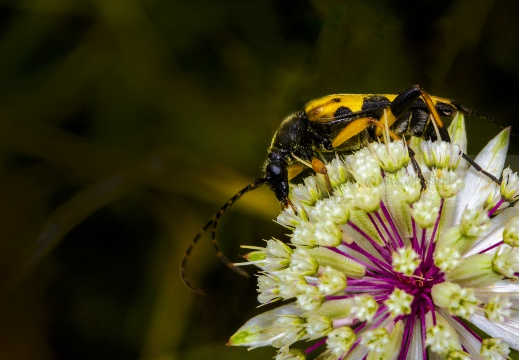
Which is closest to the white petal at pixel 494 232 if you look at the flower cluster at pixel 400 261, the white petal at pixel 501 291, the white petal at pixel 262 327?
the flower cluster at pixel 400 261

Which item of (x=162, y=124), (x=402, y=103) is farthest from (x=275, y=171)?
(x=162, y=124)

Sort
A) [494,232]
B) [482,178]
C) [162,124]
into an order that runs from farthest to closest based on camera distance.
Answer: [162,124] → [482,178] → [494,232]

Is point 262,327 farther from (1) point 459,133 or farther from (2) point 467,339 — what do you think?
(1) point 459,133

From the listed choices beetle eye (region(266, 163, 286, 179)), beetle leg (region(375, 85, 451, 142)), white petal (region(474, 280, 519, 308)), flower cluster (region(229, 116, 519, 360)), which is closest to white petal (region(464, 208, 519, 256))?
flower cluster (region(229, 116, 519, 360))

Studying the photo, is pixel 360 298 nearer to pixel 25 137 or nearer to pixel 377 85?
pixel 377 85

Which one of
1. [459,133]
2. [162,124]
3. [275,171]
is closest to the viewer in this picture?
[459,133]
